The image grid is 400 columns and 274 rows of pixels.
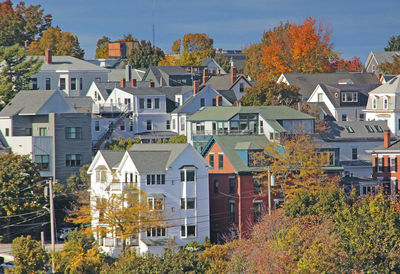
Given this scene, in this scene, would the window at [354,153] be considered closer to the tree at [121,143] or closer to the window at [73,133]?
the tree at [121,143]

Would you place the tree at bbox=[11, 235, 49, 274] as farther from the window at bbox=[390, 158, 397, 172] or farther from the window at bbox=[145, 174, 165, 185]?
the window at bbox=[390, 158, 397, 172]

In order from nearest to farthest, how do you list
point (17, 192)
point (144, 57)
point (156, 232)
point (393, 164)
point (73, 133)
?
point (156, 232) < point (17, 192) < point (393, 164) < point (73, 133) < point (144, 57)

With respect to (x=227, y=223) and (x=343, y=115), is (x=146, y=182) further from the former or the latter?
(x=343, y=115)

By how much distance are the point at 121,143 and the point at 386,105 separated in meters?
33.7

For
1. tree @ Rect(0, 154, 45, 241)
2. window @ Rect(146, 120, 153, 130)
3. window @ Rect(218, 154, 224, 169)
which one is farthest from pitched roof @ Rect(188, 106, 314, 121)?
tree @ Rect(0, 154, 45, 241)

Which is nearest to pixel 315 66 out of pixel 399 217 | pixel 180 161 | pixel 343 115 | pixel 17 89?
pixel 343 115

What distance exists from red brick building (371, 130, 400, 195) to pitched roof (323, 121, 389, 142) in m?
6.81

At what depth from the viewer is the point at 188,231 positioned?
80.6m

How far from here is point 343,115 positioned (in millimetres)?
120500

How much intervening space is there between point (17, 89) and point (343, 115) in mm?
38727

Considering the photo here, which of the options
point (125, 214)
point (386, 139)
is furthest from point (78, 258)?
point (386, 139)

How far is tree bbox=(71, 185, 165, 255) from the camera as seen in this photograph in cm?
7738

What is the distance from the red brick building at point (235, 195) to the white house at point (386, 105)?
1292 inches

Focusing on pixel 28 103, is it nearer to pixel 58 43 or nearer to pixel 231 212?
pixel 231 212
